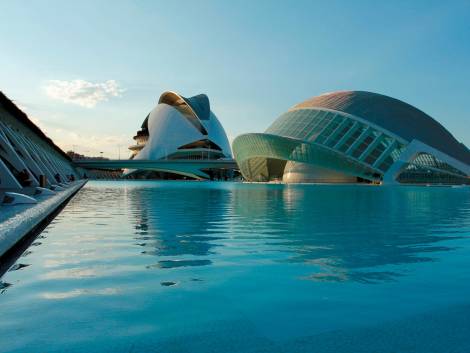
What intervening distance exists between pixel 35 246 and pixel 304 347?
7132 mm

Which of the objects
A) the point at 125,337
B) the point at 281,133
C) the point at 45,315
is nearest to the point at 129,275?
the point at 45,315

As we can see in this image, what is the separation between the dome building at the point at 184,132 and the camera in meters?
120

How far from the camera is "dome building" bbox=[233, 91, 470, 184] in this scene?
190 ft

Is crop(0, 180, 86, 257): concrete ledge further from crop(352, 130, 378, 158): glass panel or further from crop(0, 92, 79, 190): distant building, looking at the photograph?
crop(352, 130, 378, 158): glass panel

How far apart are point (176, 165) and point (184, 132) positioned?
1004 cm

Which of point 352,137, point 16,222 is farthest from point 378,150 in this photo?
point 16,222

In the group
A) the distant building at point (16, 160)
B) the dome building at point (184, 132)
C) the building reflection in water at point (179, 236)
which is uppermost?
the dome building at point (184, 132)

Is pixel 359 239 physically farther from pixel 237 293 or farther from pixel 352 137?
pixel 352 137

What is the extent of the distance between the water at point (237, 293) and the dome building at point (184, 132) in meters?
109

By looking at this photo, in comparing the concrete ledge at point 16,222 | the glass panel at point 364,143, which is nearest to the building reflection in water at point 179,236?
the concrete ledge at point 16,222

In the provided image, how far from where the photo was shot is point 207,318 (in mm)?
4902

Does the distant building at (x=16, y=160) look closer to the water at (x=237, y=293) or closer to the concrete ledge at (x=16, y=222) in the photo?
the concrete ledge at (x=16, y=222)

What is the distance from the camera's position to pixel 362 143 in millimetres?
58344

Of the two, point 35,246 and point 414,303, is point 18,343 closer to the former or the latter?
point 414,303
